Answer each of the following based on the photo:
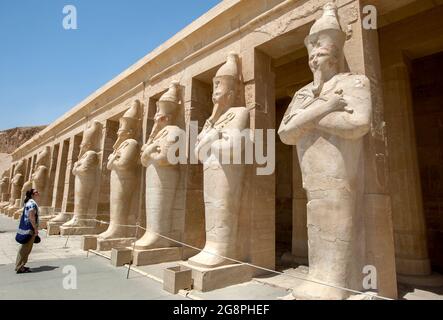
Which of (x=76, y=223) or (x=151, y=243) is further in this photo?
(x=76, y=223)

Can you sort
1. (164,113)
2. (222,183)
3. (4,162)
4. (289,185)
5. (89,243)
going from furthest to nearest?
(4,162) < (289,185) < (89,243) < (164,113) < (222,183)

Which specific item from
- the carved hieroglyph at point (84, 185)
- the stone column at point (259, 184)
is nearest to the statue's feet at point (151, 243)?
the stone column at point (259, 184)

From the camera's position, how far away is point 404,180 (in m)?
4.45

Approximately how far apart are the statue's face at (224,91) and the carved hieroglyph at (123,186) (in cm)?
284

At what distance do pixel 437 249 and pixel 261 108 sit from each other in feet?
12.8

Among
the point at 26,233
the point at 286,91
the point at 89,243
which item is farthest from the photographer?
the point at 286,91

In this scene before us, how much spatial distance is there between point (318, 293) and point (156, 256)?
9.71 ft

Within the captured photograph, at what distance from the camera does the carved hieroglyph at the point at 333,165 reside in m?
2.62

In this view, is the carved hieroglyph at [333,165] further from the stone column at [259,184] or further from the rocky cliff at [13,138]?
the rocky cliff at [13,138]

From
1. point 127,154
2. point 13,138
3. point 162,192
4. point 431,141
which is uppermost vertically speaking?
point 13,138

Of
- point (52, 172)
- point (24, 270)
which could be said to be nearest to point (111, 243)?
point (24, 270)

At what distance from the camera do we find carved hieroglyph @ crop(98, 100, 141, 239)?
601cm

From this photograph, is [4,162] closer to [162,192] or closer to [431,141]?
[162,192]
